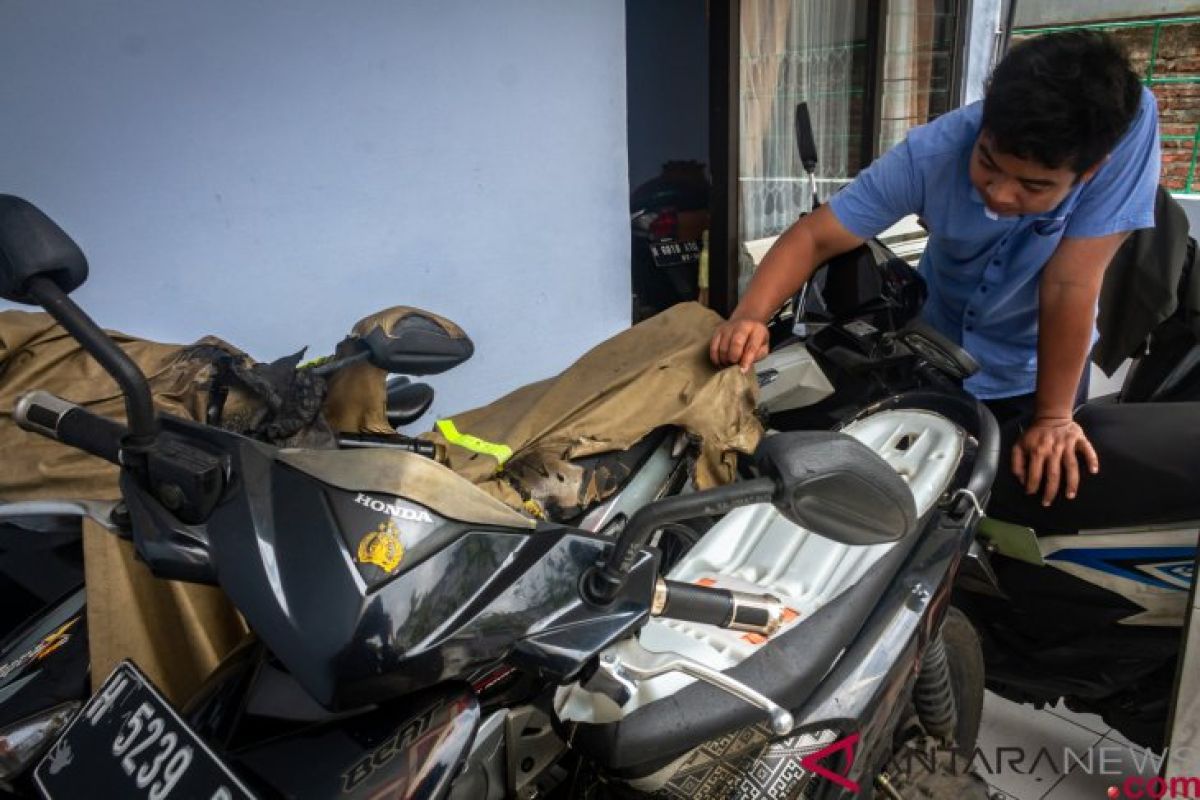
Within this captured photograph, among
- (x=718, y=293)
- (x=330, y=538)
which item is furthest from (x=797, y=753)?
(x=718, y=293)

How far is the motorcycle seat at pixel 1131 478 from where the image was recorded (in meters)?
1.55

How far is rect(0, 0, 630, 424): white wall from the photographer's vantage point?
2203 mm

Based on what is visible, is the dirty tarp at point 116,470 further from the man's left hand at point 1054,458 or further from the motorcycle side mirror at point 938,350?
the man's left hand at point 1054,458

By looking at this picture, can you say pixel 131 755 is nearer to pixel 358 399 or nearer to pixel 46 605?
pixel 46 605

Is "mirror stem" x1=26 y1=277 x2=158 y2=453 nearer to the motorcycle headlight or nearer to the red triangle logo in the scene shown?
the motorcycle headlight

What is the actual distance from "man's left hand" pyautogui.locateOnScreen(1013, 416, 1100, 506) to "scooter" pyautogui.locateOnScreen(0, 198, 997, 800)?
87cm

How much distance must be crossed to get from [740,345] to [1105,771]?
4.92 ft

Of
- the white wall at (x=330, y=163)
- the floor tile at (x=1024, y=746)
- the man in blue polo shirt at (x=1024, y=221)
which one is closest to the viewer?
the man in blue polo shirt at (x=1024, y=221)

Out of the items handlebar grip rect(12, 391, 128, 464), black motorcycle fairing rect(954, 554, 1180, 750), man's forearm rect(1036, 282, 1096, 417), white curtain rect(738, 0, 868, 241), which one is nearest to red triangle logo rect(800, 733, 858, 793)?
black motorcycle fairing rect(954, 554, 1180, 750)

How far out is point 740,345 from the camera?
180 cm

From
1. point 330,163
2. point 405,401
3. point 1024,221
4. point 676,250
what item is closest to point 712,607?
point 405,401

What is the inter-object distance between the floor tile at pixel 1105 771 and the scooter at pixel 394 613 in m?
1.46

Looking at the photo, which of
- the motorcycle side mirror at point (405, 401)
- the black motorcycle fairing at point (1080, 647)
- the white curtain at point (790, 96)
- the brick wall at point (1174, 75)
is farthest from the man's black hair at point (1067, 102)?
the brick wall at point (1174, 75)

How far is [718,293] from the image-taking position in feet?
13.5
